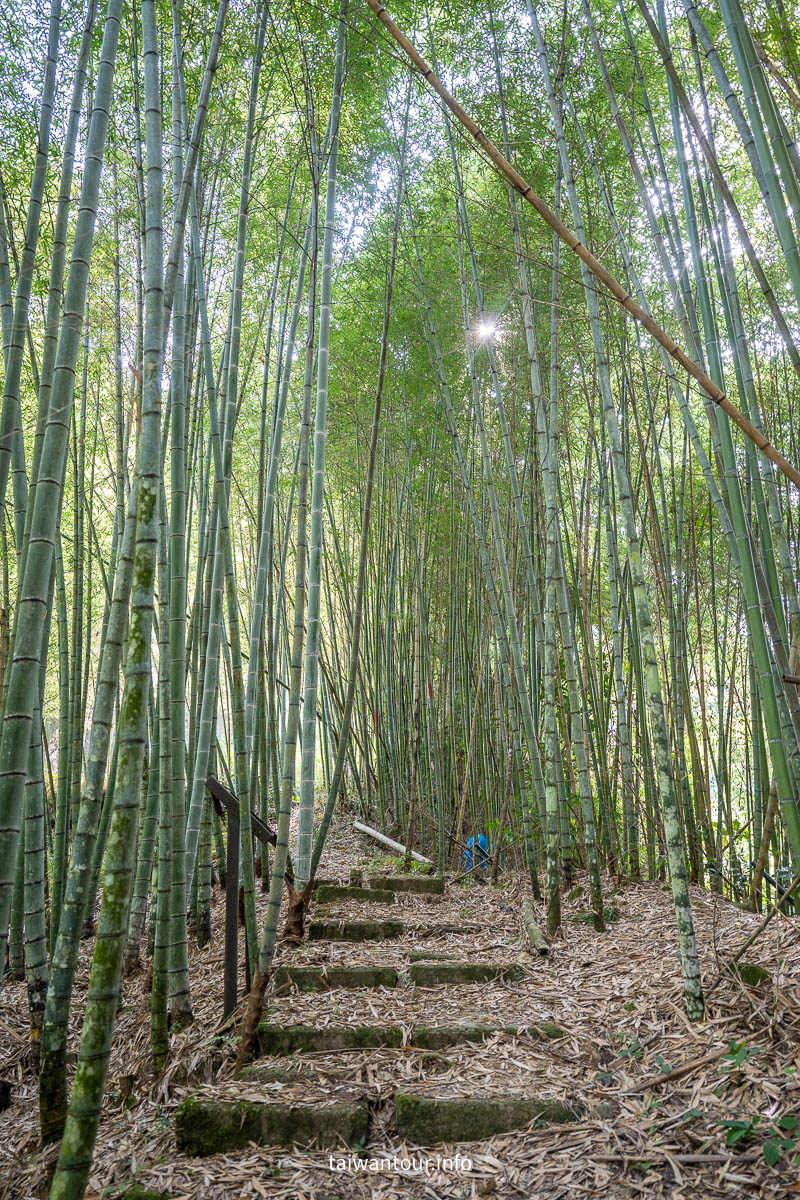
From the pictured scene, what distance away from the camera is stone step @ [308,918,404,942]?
108 inches

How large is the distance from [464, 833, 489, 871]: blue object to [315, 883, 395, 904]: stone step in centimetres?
97

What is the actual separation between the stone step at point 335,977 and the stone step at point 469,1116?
0.73m

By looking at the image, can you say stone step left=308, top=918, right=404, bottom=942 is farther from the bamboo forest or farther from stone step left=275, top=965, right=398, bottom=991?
stone step left=275, top=965, right=398, bottom=991

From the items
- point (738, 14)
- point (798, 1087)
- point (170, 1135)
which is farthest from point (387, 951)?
point (738, 14)

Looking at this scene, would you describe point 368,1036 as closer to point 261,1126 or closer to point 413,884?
point 261,1126

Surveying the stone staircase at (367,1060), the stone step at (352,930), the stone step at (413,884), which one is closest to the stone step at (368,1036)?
the stone staircase at (367,1060)

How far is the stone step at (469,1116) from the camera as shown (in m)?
1.54

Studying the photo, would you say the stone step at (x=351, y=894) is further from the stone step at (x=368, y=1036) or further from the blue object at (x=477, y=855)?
the stone step at (x=368, y=1036)

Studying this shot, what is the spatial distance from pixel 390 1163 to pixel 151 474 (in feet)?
4.58

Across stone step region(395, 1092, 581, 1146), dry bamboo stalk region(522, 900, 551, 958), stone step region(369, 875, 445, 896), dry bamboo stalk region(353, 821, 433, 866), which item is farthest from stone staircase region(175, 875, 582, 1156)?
dry bamboo stalk region(353, 821, 433, 866)

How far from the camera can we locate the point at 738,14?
1205mm

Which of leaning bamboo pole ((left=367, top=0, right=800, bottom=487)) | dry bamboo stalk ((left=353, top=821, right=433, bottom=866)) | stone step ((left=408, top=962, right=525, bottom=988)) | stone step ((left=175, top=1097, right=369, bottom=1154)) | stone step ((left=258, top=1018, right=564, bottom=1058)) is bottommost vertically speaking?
stone step ((left=175, top=1097, right=369, bottom=1154))

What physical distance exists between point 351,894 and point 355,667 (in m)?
1.03

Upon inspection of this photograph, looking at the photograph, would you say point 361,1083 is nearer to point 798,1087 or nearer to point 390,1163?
point 390,1163
